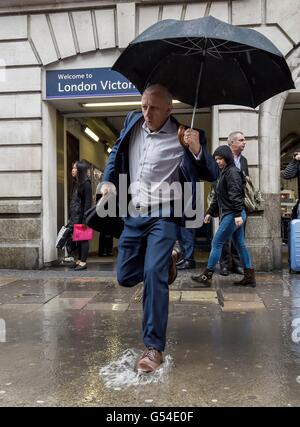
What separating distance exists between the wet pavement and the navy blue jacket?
1280mm

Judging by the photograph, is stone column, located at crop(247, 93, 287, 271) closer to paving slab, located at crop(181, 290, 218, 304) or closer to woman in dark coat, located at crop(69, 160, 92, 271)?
paving slab, located at crop(181, 290, 218, 304)

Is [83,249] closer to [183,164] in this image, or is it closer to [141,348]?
[141,348]

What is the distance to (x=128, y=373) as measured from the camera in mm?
3574

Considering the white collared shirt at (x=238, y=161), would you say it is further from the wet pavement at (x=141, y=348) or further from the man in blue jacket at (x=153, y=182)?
the man in blue jacket at (x=153, y=182)

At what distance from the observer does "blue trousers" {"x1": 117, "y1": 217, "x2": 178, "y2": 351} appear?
366 cm

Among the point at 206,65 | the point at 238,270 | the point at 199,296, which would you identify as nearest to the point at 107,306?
the point at 199,296

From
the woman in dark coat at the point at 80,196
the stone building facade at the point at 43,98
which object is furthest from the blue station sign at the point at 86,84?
the woman in dark coat at the point at 80,196

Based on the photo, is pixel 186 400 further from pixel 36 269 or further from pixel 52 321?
pixel 36 269

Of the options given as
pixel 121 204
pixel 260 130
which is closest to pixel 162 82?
pixel 121 204

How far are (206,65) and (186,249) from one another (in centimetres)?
542

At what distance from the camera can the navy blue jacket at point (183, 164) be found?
3832mm

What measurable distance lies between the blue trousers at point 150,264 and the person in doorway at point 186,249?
515 cm

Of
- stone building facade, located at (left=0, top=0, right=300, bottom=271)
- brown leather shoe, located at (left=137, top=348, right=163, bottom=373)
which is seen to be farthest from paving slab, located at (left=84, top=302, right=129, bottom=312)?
stone building facade, located at (left=0, top=0, right=300, bottom=271)
